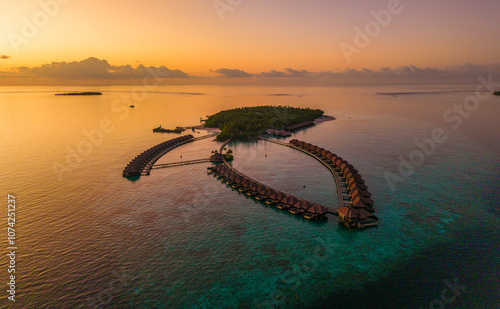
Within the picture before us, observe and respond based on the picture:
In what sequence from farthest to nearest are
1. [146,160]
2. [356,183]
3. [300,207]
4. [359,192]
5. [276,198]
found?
[146,160], [356,183], [276,198], [359,192], [300,207]

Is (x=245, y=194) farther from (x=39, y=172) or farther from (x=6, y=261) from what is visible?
(x=39, y=172)

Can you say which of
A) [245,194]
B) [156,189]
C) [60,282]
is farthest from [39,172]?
[245,194]

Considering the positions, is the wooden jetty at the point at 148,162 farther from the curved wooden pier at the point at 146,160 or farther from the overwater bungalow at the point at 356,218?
the overwater bungalow at the point at 356,218

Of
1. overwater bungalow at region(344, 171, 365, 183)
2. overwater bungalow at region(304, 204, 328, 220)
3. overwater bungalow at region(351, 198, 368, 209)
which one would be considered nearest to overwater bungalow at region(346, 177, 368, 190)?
overwater bungalow at region(344, 171, 365, 183)

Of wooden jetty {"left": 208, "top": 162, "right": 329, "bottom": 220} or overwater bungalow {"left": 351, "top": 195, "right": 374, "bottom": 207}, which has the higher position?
overwater bungalow {"left": 351, "top": 195, "right": 374, "bottom": 207}

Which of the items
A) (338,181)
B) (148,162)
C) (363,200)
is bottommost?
(148,162)

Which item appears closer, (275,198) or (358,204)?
(358,204)

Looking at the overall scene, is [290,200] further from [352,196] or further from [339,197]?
[352,196]

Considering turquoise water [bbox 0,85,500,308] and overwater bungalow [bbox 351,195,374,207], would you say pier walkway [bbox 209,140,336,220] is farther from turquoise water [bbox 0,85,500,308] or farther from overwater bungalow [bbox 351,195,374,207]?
overwater bungalow [bbox 351,195,374,207]

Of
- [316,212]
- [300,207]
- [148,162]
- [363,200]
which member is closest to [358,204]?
[363,200]
